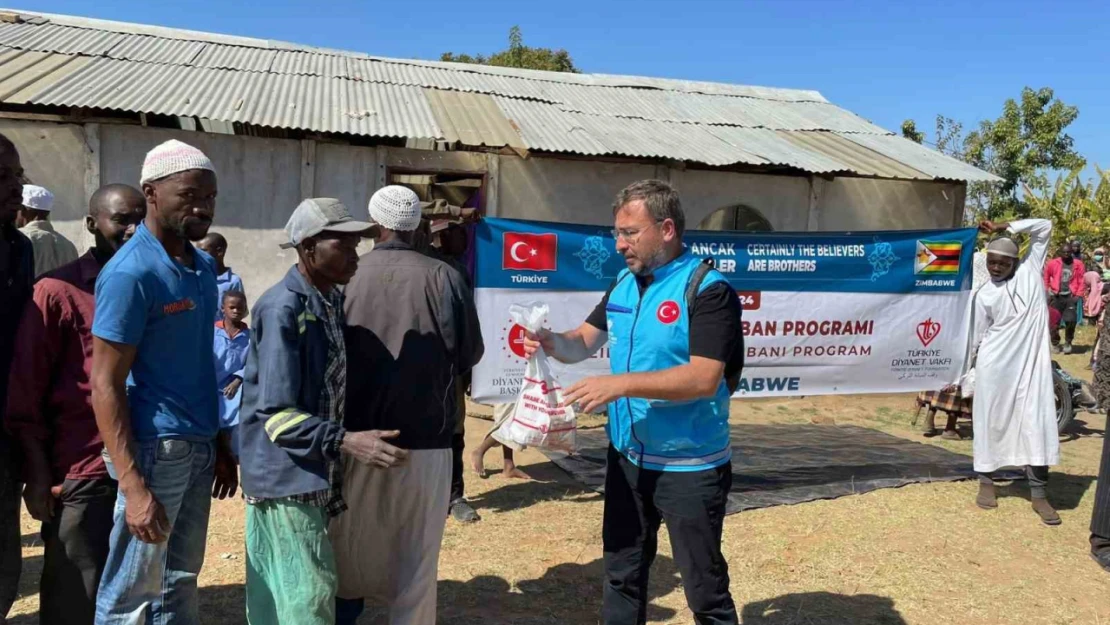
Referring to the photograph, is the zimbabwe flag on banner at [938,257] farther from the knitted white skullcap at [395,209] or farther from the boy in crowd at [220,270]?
the boy in crowd at [220,270]

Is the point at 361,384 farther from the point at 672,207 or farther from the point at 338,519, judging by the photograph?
the point at 672,207

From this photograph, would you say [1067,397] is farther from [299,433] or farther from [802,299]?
[299,433]

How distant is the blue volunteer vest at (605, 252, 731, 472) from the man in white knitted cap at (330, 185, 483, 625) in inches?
29.0

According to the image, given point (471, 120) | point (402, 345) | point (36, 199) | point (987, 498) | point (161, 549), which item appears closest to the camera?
point (161, 549)

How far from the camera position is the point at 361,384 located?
2871 mm

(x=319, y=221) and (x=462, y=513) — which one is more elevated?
(x=319, y=221)

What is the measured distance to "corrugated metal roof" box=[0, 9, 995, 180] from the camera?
24.9ft

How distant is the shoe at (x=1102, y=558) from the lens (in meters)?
4.74

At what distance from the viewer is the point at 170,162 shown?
93.9 inches

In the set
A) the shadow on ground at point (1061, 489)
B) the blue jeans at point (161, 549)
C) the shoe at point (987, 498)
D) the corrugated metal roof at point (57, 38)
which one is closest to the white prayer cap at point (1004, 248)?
the shoe at point (987, 498)

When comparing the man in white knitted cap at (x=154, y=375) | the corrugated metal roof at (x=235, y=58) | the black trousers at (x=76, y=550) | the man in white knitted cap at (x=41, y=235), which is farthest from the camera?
the corrugated metal roof at (x=235, y=58)

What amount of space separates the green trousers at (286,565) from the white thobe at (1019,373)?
494 centimetres

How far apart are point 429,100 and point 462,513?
5.83 meters

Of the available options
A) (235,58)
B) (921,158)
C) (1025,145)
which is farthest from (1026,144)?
(235,58)
